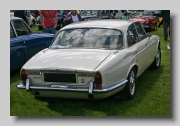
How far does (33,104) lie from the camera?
5.32 meters

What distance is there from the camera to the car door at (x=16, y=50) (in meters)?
6.71

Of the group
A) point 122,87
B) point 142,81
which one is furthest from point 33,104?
point 142,81

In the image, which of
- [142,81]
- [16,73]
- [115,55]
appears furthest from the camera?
[16,73]

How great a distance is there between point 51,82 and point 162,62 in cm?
441

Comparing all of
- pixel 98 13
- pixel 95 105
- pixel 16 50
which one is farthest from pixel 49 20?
pixel 95 105

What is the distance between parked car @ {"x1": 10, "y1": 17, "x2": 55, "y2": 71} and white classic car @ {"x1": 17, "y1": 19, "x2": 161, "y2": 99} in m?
1.38

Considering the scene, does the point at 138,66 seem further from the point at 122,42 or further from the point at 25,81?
the point at 25,81

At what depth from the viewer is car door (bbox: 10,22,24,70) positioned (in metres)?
6.71

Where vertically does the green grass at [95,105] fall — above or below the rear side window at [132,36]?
below

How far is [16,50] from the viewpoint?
681 centimetres

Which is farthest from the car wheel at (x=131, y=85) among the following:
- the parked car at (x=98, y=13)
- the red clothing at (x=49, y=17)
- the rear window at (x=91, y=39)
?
the red clothing at (x=49, y=17)

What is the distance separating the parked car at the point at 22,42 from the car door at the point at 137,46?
2528 millimetres

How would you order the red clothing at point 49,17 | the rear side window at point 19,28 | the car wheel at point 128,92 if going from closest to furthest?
the car wheel at point 128,92 < the rear side window at point 19,28 < the red clothing at point 49,17

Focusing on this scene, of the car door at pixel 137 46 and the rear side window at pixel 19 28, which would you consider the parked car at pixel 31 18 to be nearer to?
the rear side window at pixel 19 28
